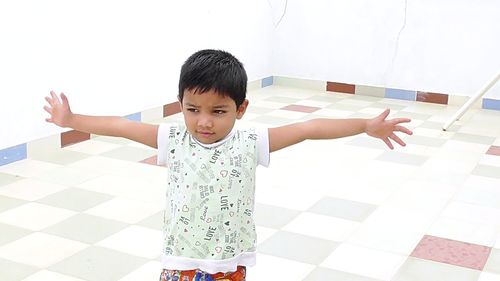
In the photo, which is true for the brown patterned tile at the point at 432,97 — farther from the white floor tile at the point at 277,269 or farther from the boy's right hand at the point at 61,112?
the boy's right hand at the point at 61,112

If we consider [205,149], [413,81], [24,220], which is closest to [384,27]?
[413,81]

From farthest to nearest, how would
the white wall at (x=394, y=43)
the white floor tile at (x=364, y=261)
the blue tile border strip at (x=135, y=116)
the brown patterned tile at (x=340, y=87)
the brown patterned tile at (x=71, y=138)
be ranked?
1. the brown patterned tile at (x=340, y=87)
2. the white wall at (x=394, y=43)
3. the blue tile border strip at (x=135, y=116)
4. the brown patterned tile at (x=71, y=138)
5. the white floor tile at (x=364, y=261)

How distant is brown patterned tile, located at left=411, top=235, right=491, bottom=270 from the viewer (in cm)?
211

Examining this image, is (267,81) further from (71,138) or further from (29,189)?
(29,189)

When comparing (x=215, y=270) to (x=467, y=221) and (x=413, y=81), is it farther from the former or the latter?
(x=413, y=81)

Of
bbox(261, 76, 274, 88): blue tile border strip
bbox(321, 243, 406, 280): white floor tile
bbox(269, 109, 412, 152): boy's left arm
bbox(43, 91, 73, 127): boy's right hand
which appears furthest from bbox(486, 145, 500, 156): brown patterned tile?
bbox(43, 91, 73, 127): boy's right hand

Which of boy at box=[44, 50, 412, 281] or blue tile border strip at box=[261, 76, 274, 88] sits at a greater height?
boy at box=[44, 50, 412, 281]

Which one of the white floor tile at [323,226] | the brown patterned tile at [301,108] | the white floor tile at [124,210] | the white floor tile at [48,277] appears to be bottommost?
the white floor tile at [48,277]

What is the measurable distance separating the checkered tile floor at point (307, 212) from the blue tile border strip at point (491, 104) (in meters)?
0.84

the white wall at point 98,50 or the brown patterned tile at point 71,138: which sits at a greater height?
the white wall at point 98,50

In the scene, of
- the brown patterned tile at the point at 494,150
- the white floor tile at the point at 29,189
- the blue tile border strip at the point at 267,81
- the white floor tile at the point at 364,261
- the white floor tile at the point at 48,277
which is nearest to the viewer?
the white floor tile at the point at 48,277

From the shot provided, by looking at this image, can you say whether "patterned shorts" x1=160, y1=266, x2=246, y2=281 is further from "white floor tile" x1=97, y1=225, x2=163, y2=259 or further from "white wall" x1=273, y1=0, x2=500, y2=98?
"white wall" x1=273, y1=0, x2=500, y2=98

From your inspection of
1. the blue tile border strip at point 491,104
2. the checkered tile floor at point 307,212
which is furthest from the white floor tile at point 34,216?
the blue tile border strip at point 491,104

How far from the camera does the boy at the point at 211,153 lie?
1275mm
